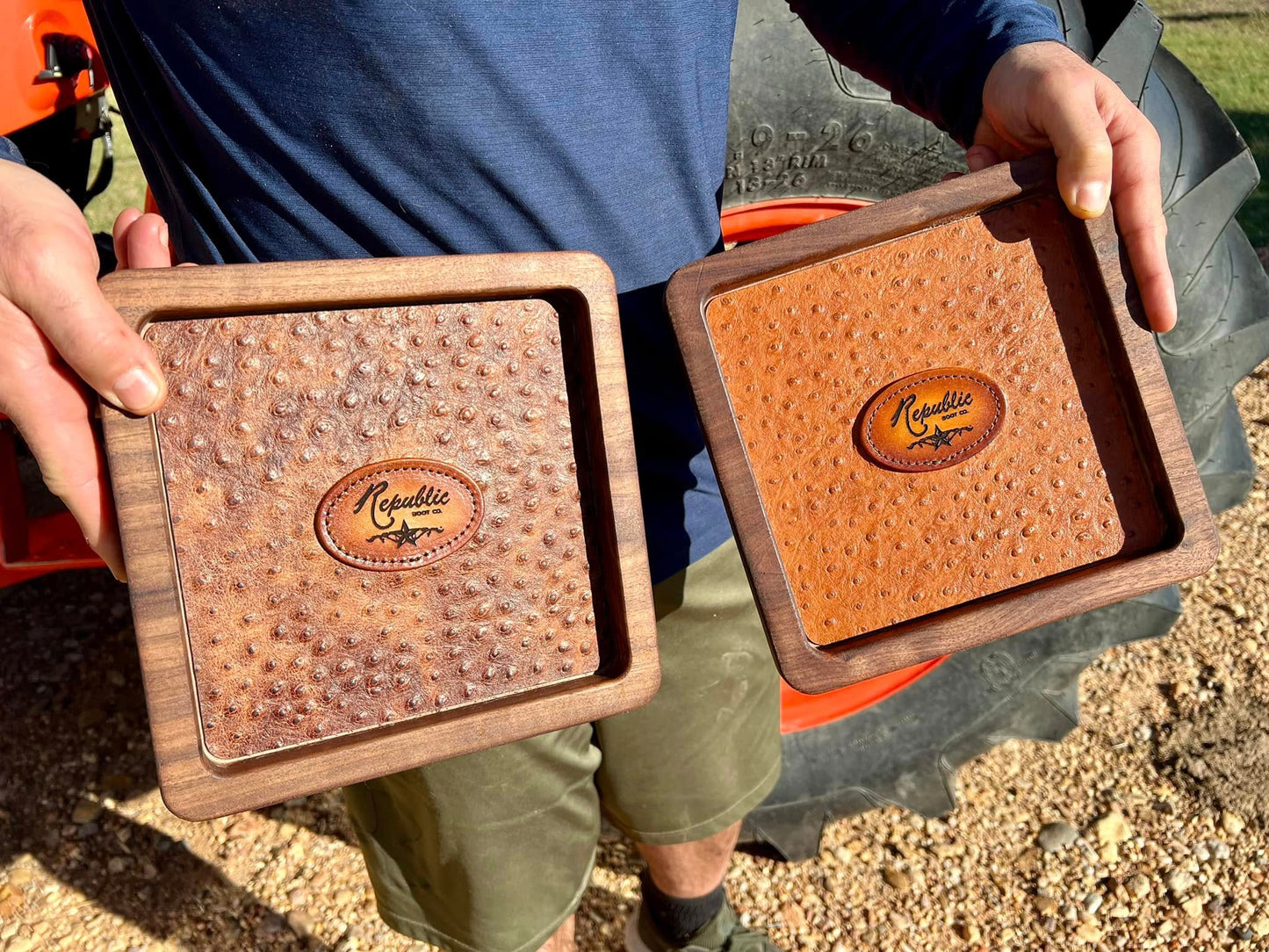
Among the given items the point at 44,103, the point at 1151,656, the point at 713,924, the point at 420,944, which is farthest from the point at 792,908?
the point at 44,103

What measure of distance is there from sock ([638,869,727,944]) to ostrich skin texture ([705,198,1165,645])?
0.81 meters

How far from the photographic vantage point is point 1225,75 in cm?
419

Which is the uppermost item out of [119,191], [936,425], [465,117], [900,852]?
[465,117]

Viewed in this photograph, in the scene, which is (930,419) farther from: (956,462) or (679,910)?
(679,910)

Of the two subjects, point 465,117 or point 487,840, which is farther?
point 487,840

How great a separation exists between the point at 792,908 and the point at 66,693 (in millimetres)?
1494

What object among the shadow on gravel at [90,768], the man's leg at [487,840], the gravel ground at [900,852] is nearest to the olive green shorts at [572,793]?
the man's leg at [487,840]

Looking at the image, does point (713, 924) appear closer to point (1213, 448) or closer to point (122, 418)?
point (1213, 448)

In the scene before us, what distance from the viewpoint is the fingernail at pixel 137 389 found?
2.14ft

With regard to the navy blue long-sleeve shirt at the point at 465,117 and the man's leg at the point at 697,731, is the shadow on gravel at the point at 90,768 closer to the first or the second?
the man's leg at the point at 697,731

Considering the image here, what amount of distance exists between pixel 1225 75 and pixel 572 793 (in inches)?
183

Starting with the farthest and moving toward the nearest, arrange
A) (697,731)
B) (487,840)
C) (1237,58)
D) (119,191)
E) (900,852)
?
(1237,58) → (119,191) → (900,852) → (697,731) → (487,840)

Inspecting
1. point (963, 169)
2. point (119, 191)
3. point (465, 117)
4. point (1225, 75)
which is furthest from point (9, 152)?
point (1225, 75)

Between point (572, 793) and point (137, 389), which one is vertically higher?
point (137, 389)
